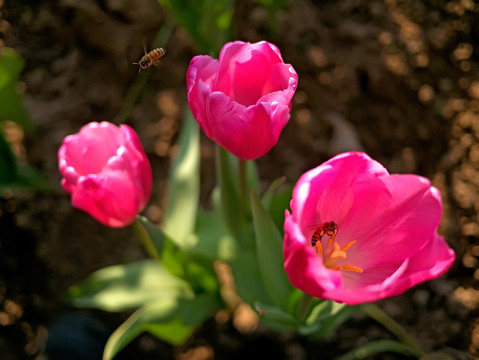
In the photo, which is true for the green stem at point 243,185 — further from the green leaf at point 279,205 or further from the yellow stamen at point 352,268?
the yellow stamen at point 352,268

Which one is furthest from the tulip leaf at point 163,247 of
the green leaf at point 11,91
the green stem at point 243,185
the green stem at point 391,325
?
the green leaf at point 11,91

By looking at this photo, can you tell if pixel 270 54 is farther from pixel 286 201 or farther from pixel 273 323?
pixel 273 323

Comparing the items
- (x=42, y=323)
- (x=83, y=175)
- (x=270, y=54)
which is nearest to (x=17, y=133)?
(x=42, y=323)

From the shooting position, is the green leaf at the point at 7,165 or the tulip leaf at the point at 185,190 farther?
the green leaf at the point at 7,165

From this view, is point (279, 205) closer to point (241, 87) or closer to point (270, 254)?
point (270, 254)

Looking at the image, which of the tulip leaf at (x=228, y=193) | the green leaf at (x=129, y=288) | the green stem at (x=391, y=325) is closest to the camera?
the tulip leaf at (x=228, y=193)

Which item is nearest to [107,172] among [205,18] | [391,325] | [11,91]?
[205,18]

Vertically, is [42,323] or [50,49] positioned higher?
[50,49]
